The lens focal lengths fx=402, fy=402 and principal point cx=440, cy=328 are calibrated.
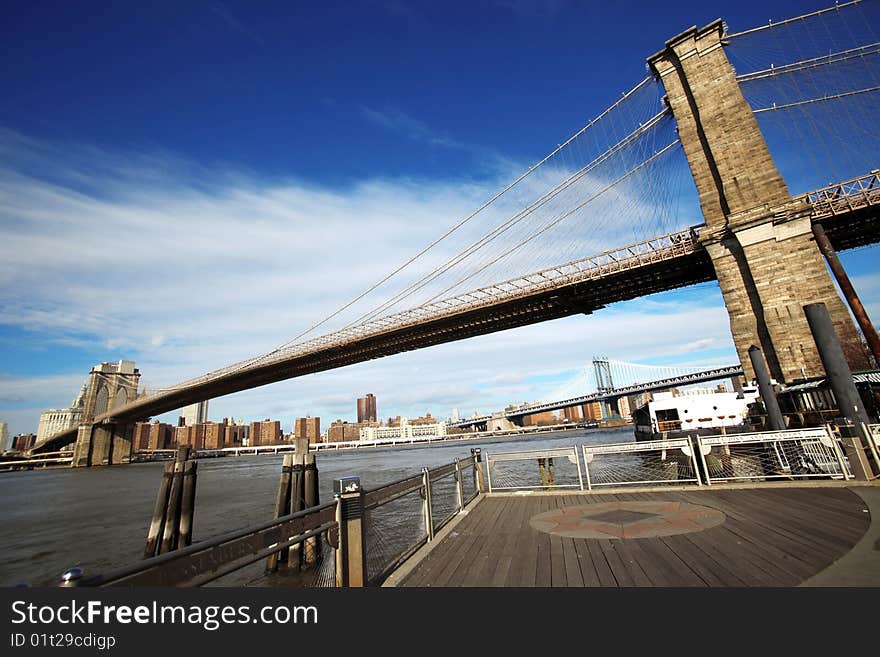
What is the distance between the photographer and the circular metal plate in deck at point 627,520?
479 centimetres

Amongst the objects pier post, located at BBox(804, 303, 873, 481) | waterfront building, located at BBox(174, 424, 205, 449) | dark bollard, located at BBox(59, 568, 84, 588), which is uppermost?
waterfront building, located at BBox(174, 424, 205, 449)

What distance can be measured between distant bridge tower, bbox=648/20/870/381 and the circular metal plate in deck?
45.8ft

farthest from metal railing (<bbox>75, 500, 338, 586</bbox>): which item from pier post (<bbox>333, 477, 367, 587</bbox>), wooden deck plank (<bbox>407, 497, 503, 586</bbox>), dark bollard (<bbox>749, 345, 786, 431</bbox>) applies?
dark bollard (<bbox>749, 345, 786, 431</bbox>)

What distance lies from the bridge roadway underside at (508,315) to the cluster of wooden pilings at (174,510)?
22.3 m

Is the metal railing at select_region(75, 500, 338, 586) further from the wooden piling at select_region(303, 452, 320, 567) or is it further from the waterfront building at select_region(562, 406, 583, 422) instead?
the waterfront building at select_region(562, 406, 583, 422)

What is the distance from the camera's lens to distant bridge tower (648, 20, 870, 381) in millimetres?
15766

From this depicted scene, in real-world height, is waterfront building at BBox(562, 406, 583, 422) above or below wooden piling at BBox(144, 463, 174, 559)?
above

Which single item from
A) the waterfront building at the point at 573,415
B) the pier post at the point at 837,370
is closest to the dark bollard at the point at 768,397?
the pier post at the point at 837,370

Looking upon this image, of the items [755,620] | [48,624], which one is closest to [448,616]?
[755,620]

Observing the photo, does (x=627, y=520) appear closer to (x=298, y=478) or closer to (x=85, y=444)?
(x=298, y=478)

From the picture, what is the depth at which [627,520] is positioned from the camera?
540 centimetres

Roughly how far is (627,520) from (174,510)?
1236 cm

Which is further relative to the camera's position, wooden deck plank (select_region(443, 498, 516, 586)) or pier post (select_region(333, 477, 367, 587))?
wooden deck plank (select_region(443, 498, 516, 586))

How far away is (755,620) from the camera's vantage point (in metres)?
2.31
